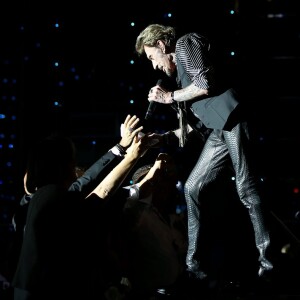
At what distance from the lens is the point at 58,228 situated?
7.34 feet

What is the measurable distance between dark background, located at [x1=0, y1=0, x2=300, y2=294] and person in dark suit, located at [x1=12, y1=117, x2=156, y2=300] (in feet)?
10.1

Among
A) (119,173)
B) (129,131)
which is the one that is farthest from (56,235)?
(129,131)

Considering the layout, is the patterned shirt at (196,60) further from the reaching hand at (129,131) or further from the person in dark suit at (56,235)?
the person in dark suit at (56,235)

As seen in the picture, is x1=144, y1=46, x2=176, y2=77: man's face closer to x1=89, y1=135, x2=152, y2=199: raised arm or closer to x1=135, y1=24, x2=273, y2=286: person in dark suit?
x1=135, y1=24, x2=273, y2=286: person in dark suit

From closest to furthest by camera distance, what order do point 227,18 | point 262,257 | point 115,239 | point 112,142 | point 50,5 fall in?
point 115,239 → point 262,257 → point 227,18 → point 50,5 → point 112,142

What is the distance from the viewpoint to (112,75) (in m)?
5.90

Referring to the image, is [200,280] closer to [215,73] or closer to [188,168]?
[215,73]

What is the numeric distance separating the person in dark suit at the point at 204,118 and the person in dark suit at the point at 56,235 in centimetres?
99

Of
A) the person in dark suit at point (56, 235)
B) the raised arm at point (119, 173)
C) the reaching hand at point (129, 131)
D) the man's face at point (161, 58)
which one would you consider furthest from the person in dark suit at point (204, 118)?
the person in dark suit at point (56, 235)

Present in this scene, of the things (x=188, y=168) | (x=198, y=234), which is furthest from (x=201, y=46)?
(x=188, y=168)

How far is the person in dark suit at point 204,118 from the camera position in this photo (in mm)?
3045

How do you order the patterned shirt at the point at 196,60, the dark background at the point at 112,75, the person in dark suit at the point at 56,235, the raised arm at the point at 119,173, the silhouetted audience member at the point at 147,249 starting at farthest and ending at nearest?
the dark background at the point at 112,75 < the patterned shirt at the point at 196,60 < the silhouetted audience member at the point at 147,249 < the raised arm at the point at 119,173 < the person in dark suit at the point at 56,235

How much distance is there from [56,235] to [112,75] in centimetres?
386

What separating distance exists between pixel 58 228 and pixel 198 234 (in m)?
1.31
